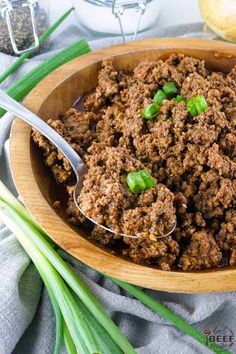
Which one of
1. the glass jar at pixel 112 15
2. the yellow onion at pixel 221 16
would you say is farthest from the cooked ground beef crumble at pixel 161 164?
the glass jar at pixel 112 15

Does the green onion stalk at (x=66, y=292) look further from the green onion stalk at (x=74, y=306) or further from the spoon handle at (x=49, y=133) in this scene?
the spoon handle at (x=49, y=133)

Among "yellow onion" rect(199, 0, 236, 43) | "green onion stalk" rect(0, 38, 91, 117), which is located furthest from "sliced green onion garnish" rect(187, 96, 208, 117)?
"yellow onion" rect(199, 0, 236, 43)

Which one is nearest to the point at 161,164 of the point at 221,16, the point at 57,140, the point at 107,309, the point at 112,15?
the point at 57,140

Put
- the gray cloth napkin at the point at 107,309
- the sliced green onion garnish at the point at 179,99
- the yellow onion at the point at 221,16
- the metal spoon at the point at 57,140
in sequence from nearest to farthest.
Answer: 1. the gray cloth napkin at the point at 107,309
2. the metal spoon at the point at 57,140
3. the sliced green onion garnish at the point at 179,99
4. the yellow onion at the point at 221,16

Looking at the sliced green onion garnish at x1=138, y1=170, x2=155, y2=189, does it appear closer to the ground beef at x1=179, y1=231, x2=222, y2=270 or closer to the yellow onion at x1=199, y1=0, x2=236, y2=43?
the ground beef at x1=179, y1=231, x2=222, y2=270

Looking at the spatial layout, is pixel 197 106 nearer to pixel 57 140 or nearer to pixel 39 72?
pixel 57 140

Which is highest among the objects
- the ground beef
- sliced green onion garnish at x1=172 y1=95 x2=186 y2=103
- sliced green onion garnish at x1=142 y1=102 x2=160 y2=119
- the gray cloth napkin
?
sliced green onion garnish at x1=172 y1=95 x2=186 y2=103
